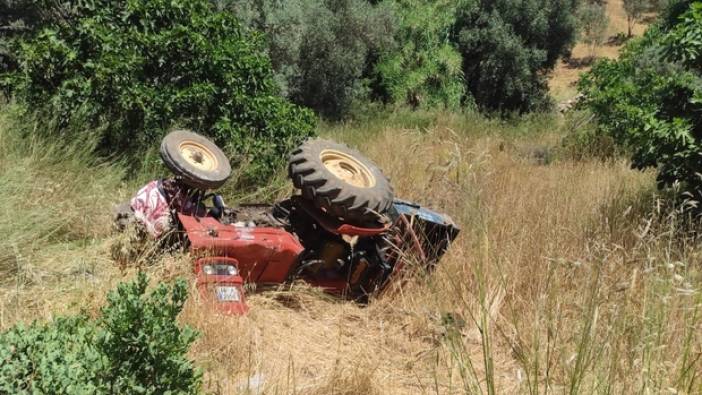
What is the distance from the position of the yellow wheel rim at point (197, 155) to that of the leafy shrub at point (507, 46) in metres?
11.9

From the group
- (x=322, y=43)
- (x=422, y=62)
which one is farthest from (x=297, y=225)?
(x=422, y=62)

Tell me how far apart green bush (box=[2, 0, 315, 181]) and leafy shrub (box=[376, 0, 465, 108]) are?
849 centimetres

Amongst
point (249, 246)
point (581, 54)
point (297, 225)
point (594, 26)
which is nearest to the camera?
point (249, 246)

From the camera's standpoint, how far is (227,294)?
3.98 meters

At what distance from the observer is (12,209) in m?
4.32

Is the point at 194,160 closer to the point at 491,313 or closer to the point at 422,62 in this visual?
the point at 491,313

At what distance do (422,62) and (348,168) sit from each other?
11454mm

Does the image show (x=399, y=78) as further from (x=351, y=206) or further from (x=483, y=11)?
(x=351, y=206)

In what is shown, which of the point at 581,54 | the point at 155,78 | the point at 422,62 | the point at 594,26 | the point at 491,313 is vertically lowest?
the point at 581,54

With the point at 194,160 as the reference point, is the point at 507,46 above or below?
below

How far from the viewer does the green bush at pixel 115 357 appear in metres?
2.46

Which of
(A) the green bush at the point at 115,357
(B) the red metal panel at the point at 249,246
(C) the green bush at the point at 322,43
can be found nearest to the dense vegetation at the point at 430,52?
(C) the green bush at the point at 322,43

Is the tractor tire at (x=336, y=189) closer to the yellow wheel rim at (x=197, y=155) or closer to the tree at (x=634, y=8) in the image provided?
the yellow wheel rim at (x=197, y=155)

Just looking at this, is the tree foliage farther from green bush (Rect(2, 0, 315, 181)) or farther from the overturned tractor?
the overturned tractor
